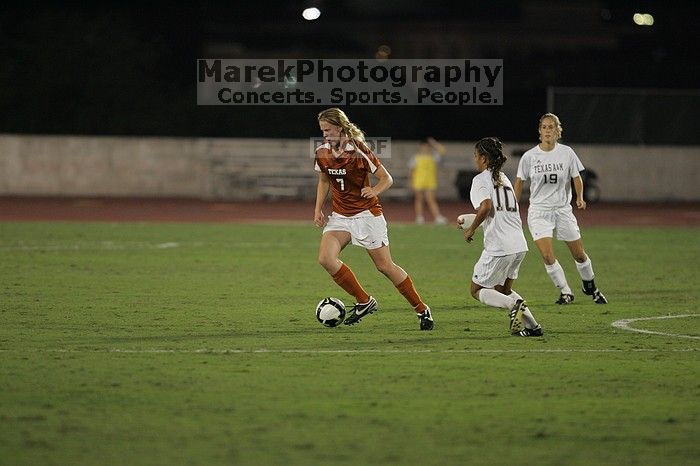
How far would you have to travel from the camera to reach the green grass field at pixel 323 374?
22.1 ft

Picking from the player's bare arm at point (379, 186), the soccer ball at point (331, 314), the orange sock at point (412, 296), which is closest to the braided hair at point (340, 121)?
the player's bare arm at point (379, 186)

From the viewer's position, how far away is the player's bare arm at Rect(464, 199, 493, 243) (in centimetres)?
1059

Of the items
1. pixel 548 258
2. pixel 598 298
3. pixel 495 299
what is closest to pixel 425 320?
pixel 495 299

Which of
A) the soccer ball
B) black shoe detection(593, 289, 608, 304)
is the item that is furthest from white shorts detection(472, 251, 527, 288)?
black shoe detection(593, 289, 608, 304)

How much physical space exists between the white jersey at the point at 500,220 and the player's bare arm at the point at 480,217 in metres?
0.14

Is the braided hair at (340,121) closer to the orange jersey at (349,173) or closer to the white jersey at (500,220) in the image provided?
the orange jersey at (349,173)

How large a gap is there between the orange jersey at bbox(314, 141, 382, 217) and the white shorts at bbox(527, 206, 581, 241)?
120 inches

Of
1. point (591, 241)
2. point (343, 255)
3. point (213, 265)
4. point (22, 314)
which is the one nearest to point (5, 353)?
point (22, 314)

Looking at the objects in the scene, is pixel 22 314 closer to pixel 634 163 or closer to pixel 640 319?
pixel 640 319

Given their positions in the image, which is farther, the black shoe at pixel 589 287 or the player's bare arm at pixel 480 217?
the black shoe at pixel 589 287

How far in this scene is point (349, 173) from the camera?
11297 mm

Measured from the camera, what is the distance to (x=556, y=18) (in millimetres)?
76938

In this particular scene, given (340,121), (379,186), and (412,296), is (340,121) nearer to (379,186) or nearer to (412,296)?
(379,186)

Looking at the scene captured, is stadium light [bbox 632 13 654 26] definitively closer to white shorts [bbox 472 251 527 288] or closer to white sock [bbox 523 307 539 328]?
white shorts [bbox 472 251 527 288]
